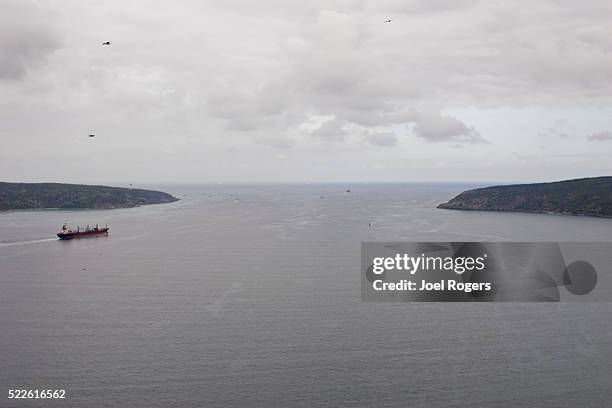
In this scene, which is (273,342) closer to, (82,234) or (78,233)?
(78,233)

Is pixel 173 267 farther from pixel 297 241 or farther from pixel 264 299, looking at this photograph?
pixel 297 241

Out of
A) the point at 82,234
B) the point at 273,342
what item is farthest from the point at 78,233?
the point at 273,342

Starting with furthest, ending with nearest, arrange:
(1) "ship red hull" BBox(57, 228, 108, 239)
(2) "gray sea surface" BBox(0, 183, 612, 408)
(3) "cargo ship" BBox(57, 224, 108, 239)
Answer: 1. (3) "cargo ship" BBox(57, 224, 108, 239)
2. (1) "ship red hull" BBox(57, 228, 108, 239)
3. (2) "gray sea surface" BBox(0, 183, 612, 408)

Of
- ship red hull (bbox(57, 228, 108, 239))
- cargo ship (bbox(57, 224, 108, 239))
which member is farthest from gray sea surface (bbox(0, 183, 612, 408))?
cargo ship (bbox(57, 224, 108, 239))

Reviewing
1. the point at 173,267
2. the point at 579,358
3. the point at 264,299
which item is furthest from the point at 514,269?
the point at 173,267

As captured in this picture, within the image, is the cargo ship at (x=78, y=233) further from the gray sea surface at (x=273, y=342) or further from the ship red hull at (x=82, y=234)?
the gray sea surface at (x=273, y=342)

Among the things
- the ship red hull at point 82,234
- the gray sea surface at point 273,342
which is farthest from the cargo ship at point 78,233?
the gray sea surface at point 273,342

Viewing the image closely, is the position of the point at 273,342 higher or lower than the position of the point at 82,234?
lower

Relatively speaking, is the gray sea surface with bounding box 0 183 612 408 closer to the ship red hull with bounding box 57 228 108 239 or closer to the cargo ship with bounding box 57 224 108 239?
the ship red hull with bounding box 57 228 108 239

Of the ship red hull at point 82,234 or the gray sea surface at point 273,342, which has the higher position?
the ship red hull at point 82,234

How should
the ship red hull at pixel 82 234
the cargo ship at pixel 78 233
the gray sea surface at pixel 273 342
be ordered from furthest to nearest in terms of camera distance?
1. the cargo ship at pixel 78 233
2. the ship red hull at pixel 82 234
3. the gray sea surface at pixel 273 342

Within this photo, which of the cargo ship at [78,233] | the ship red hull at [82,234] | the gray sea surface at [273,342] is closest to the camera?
the gray sea surface at [273,342]

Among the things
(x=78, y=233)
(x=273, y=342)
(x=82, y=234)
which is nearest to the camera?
(x=273, y=342)
